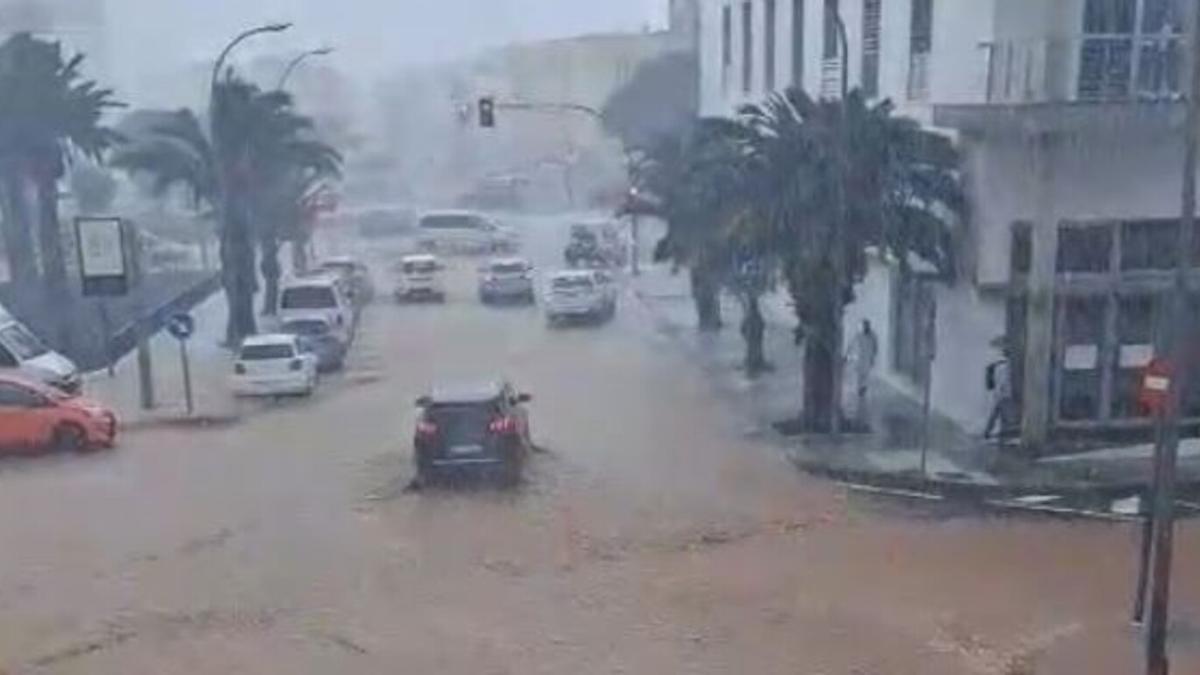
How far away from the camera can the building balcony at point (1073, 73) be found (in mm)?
18594

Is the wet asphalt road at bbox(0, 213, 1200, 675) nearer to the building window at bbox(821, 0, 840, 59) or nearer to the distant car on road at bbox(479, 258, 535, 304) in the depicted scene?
the building window at bbox(821, 0, 840, 59)

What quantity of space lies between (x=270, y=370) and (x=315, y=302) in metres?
6.07

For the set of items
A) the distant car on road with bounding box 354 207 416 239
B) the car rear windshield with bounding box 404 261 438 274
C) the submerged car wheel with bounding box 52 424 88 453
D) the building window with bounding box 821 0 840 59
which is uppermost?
the building window with bounding box 821 0 840 59

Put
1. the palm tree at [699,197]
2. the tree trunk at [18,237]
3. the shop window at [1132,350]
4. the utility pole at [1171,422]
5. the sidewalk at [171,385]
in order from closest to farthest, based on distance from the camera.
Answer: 1. the utility pole at [1171,422]
2. the shop window at [1132,350]
3. the palm tree at [699,197]
4. the sidewalk at [171,385]
5. the tree trunk at [18,237]

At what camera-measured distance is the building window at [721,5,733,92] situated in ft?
122

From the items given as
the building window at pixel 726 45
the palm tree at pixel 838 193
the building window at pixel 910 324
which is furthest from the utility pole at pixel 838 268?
the building window at pixel 726 45

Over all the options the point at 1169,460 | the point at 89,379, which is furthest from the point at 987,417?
the point at 89,379

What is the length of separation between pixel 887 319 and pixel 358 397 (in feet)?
28.2

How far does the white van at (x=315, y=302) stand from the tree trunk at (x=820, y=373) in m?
11.8

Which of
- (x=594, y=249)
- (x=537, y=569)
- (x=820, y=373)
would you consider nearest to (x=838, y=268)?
(x=820, y=373)

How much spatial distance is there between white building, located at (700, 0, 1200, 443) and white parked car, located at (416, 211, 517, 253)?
1308 inches

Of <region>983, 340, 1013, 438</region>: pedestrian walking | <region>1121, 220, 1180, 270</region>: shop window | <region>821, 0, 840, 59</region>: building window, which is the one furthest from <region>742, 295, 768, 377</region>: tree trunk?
<region>1121, 220, 1180, 270</region>: shop window

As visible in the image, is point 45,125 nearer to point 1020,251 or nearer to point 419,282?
point 419,282

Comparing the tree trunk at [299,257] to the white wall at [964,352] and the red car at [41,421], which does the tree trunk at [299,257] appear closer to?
the red car at [41,421]
